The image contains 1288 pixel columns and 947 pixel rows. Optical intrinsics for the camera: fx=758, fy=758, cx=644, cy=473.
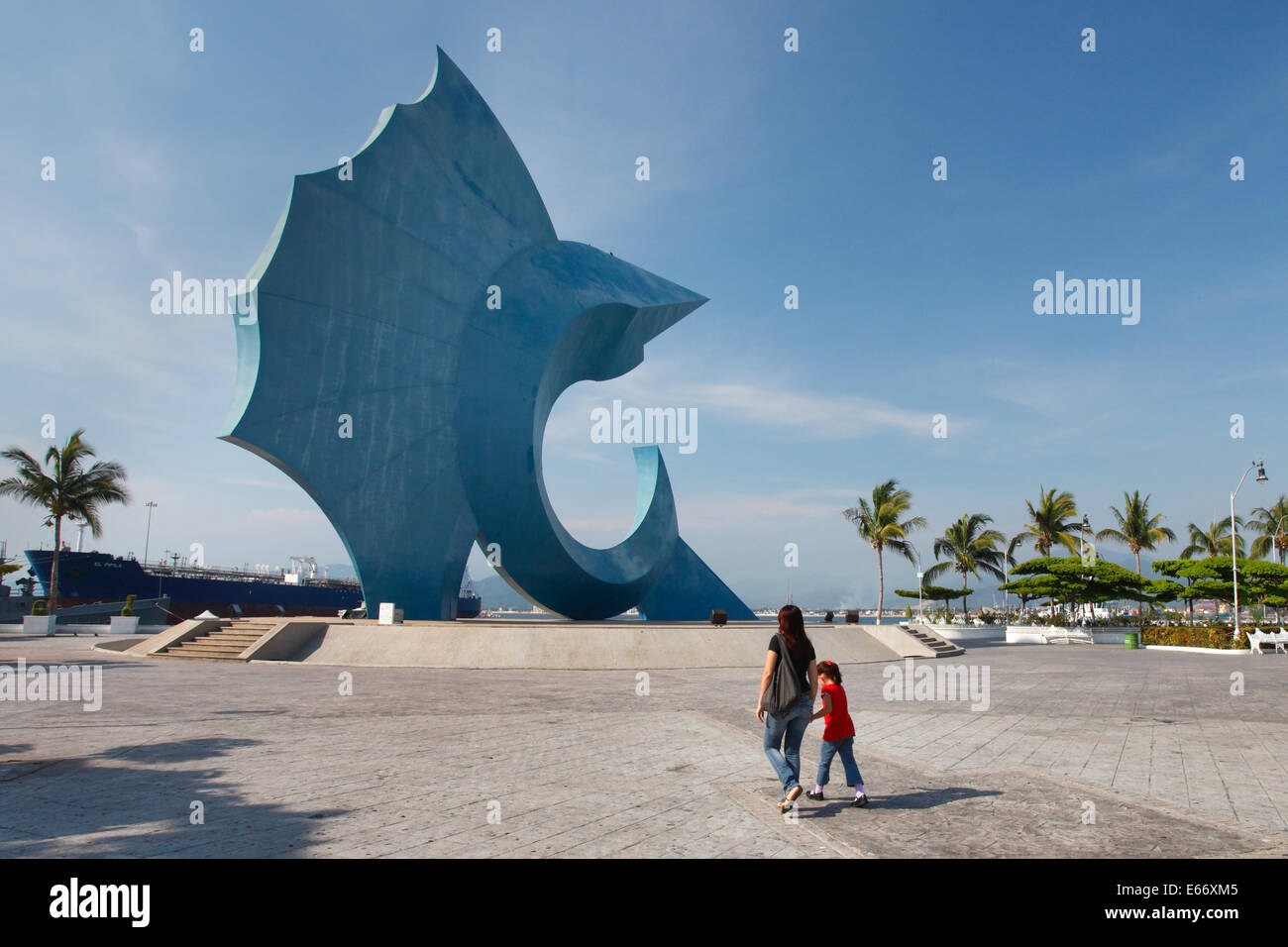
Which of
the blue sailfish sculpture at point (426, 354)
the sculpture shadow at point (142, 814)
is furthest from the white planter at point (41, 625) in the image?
the sculpture shadow at point (142, 814)

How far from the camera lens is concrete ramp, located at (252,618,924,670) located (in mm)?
17906

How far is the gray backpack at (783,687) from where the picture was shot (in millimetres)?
5613

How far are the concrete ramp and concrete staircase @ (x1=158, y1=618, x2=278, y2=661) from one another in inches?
51.2

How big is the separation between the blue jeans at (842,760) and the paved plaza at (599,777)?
227 mm

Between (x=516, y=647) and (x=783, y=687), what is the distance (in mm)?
13193

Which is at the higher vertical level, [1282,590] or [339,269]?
[339,269]

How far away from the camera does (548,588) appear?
85.7 ft

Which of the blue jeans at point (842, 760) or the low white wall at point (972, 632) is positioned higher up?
the blue jeans at point (842, 760)

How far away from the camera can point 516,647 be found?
58.9 ft

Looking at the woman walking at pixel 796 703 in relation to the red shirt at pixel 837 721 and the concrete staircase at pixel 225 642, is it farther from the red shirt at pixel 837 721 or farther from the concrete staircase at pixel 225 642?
the concrete staircase at pixel 225 642
